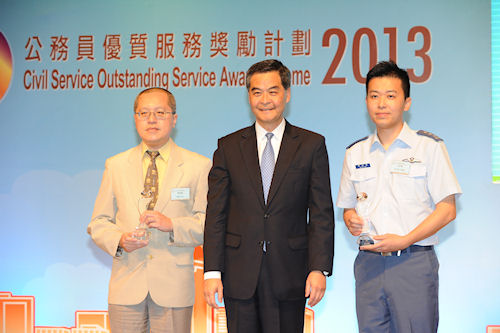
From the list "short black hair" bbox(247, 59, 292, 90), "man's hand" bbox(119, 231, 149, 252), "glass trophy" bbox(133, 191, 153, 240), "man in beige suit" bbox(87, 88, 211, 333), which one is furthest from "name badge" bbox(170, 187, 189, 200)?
"short black hair" bbox(247, 59, 292, 90)

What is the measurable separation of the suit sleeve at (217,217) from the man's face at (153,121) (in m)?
0.48

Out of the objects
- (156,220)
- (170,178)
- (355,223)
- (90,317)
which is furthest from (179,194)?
(90,317)

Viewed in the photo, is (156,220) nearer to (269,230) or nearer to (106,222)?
(106,222)

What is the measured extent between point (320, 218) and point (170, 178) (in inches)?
35.9

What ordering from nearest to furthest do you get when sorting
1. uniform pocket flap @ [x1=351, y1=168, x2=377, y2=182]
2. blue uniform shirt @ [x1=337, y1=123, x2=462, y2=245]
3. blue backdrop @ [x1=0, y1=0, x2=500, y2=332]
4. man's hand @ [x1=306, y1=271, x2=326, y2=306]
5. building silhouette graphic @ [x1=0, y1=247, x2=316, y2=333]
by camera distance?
man's hand @ [x1=306, y1=271, x2=326, y2=306]
blue uniform shirt @ [x1=337, y1=123, x2=462, y2=245]
uniform pocket flap @ [x1=351, y1=168, x2=377, y2=182]
blue backdrop @ [x1=0, y1=0, x2=500, y2=332]
building silhouette graphic @ [x1=0, y1=247, x2=316, y2=333]

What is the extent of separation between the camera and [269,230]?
2.50 meters

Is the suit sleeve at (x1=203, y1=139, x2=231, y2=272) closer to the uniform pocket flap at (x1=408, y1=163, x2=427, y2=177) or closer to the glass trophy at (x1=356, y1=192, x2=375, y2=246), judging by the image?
the glass trophy at (x1=356, y1=192, x2=375, y2=246)

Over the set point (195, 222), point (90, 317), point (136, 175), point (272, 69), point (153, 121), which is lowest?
point (90, 317)

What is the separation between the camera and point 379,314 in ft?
8.73

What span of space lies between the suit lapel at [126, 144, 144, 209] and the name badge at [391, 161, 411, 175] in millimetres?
A: 1371

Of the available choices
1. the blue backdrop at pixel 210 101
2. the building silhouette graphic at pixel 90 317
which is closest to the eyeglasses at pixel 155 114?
the blue backdrop at pixel 210 101

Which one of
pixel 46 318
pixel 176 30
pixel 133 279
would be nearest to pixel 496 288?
pixel 133 279

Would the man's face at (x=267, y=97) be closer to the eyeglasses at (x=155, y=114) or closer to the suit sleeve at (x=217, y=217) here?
the suit sleeve at (x=217, y=217)

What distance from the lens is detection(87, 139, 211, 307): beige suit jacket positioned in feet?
9.32
